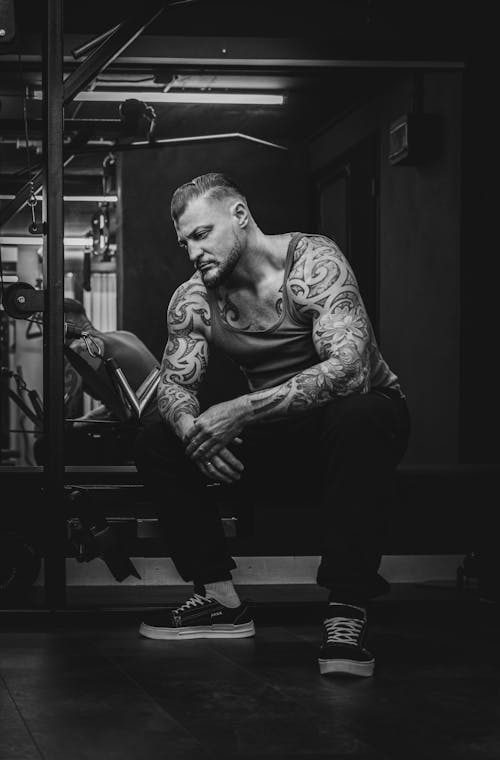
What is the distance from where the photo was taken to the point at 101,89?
656 centimetres

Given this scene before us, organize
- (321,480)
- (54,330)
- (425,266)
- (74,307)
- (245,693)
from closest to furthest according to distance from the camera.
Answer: (245,693), (321,480), (54,330), (74,307), (425,266)

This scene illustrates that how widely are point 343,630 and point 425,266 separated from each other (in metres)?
4.14

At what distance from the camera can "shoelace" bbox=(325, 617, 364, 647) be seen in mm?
2186

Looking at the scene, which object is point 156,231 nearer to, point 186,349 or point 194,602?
point 186,349

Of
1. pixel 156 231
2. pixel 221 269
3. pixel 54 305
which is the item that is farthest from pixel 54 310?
pixel 156 231

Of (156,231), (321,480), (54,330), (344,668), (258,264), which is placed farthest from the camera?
(156,231)

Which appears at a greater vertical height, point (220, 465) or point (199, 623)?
point (220, 465)

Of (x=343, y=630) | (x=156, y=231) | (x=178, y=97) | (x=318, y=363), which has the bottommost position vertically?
(x=343, y=630)

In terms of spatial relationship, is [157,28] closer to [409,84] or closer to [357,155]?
[409,84]

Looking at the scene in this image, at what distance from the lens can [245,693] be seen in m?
1.99

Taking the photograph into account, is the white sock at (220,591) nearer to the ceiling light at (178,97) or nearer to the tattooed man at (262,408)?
the tattooed man at (262,408)

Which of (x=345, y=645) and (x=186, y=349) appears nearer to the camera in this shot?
(x=345, y=645)

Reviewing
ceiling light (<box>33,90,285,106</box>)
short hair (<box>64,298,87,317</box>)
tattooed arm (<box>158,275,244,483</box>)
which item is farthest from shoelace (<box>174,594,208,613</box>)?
ceiling light (<box>33,90,285,106</box>)

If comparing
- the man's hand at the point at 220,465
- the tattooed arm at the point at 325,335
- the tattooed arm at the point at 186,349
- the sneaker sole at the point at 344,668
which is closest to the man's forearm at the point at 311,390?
the tattooed arm at the point at 325,335
